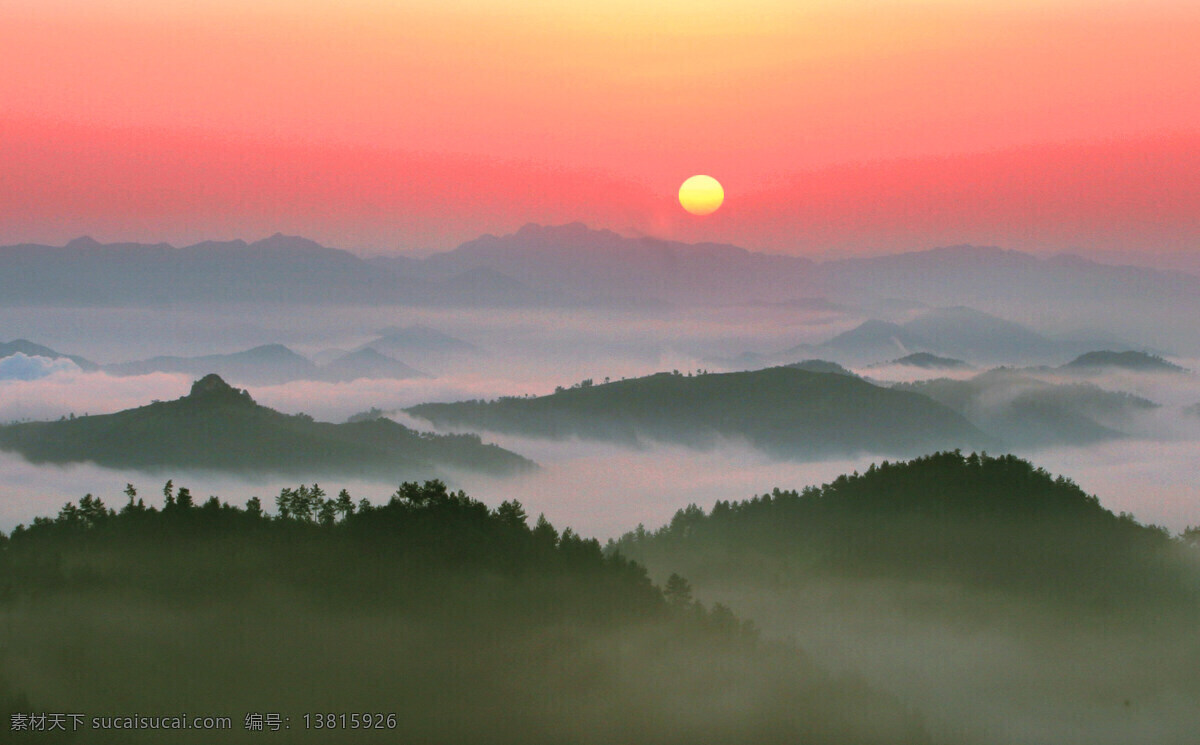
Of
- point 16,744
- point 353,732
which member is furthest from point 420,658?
point 16,744

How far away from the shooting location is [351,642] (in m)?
174

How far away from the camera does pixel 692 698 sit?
7318 inches

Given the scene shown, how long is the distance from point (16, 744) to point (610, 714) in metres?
75.9

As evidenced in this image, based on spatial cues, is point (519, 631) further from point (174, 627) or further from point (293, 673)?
point (174, 627)

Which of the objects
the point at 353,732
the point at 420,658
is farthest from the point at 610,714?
the point at 353,732

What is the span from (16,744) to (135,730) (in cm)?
1225

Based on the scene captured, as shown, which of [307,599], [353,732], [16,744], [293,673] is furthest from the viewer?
[307,599]

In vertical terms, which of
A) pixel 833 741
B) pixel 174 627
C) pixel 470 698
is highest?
pixel 174 627

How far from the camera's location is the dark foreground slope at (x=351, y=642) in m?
160

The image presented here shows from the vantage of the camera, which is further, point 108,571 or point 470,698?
point 108,571

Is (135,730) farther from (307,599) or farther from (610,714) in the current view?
(610,714)

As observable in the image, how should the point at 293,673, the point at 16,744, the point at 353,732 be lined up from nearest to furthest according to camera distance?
the point at 16,744
the point at 353,732
the point at 293,673

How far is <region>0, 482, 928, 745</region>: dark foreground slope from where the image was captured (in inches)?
6284

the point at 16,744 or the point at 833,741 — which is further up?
the point at 16,744
